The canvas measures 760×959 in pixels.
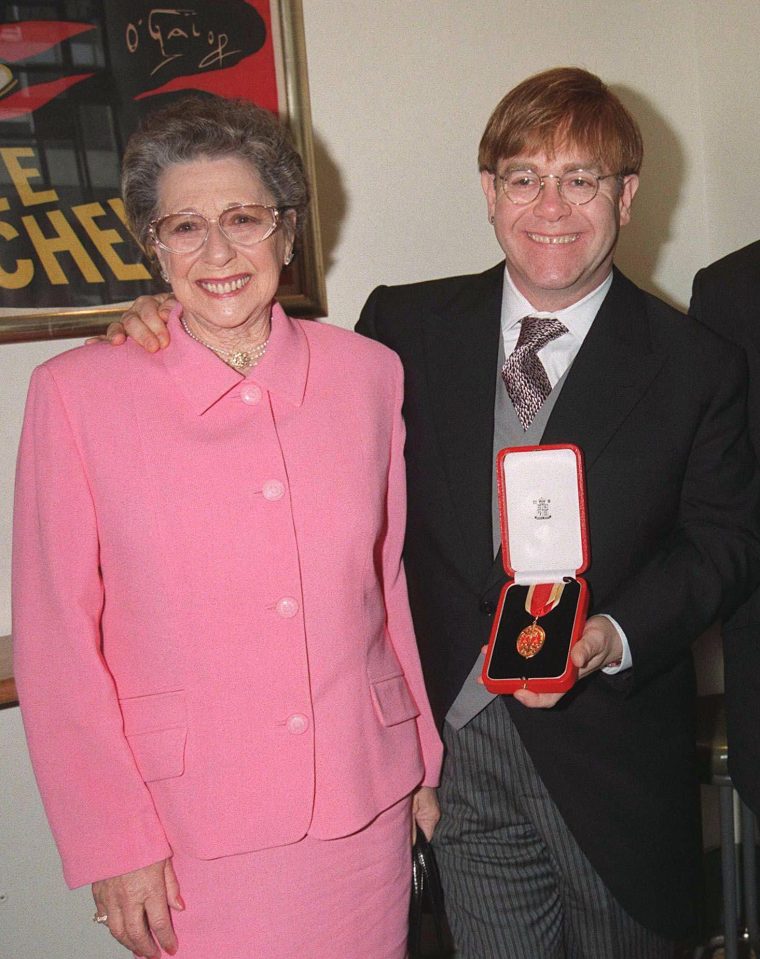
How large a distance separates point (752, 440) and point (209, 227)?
42.6 inches

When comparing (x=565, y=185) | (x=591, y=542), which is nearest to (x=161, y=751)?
(x=591, y=542)

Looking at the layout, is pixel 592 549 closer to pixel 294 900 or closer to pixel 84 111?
pixel 294 900

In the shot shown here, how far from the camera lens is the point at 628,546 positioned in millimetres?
1939

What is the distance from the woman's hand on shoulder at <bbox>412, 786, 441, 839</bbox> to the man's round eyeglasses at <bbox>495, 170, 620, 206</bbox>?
3.55 feet

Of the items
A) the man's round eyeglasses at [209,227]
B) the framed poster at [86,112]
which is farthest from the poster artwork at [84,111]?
the man's round eyeglasses at [209,227]

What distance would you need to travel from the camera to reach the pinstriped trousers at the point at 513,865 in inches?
77.4

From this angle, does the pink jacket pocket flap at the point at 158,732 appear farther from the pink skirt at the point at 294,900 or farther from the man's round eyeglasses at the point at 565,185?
the man's round eyeglasses at the point at 565,185

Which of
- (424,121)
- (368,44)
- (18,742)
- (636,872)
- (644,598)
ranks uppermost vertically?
Answer: (368,44)

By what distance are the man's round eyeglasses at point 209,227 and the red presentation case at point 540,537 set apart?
1.86ft

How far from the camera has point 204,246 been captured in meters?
1.69

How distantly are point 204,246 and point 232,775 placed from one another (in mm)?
814

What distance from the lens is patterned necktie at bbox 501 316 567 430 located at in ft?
6.55

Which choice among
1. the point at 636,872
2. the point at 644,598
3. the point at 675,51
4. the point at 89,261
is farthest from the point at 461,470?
the point at 675,51

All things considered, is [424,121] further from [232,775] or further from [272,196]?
[232,775]
